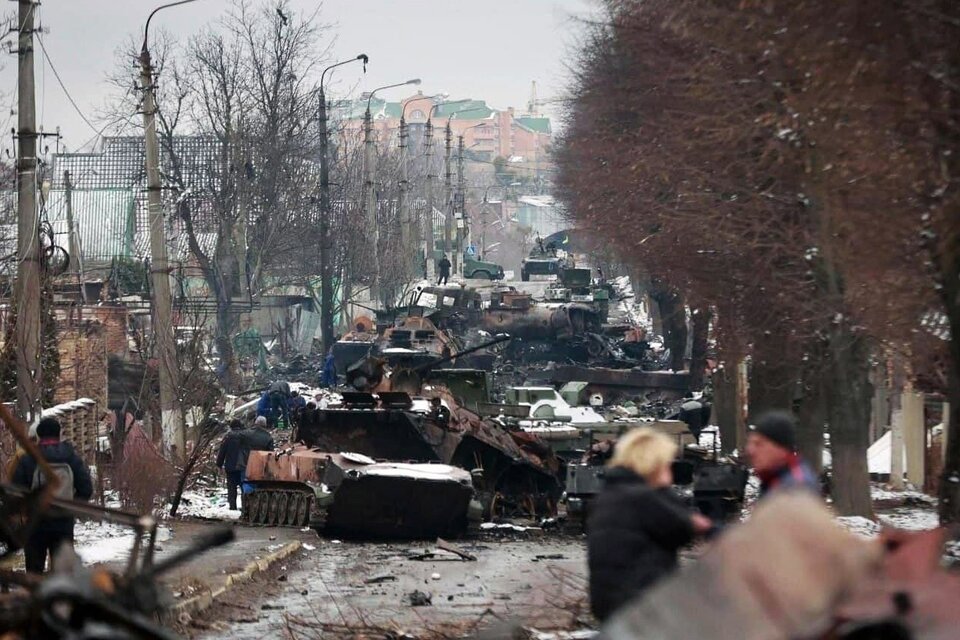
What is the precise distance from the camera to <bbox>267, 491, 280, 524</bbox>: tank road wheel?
21.0 metres

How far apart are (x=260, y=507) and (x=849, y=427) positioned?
7.40 m

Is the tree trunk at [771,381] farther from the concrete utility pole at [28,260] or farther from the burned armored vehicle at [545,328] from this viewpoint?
the burned armored vehicle at [545,328]

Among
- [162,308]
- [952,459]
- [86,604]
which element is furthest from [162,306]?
[86,604]

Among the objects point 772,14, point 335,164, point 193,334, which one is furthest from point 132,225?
point 772,14

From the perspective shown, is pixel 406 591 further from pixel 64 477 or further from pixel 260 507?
pixel 260 507

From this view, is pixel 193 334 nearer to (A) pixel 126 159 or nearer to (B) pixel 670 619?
(B) pixel 670 619

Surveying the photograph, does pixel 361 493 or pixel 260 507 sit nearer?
pixel 361 493

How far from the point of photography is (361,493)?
1931 centimetres

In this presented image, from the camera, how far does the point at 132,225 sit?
75.2 metres

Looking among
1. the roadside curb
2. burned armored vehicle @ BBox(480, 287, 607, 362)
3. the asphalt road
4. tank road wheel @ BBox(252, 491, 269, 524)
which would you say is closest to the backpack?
the roadside curb

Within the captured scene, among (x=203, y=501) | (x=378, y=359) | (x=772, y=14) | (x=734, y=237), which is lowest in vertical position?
(x=203, y=501)

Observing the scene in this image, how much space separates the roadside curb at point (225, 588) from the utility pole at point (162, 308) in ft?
26.0

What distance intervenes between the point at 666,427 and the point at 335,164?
173 ft

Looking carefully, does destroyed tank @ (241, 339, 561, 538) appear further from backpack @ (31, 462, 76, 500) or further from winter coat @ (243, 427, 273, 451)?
backpack @ (31, 462, 76, 500)
